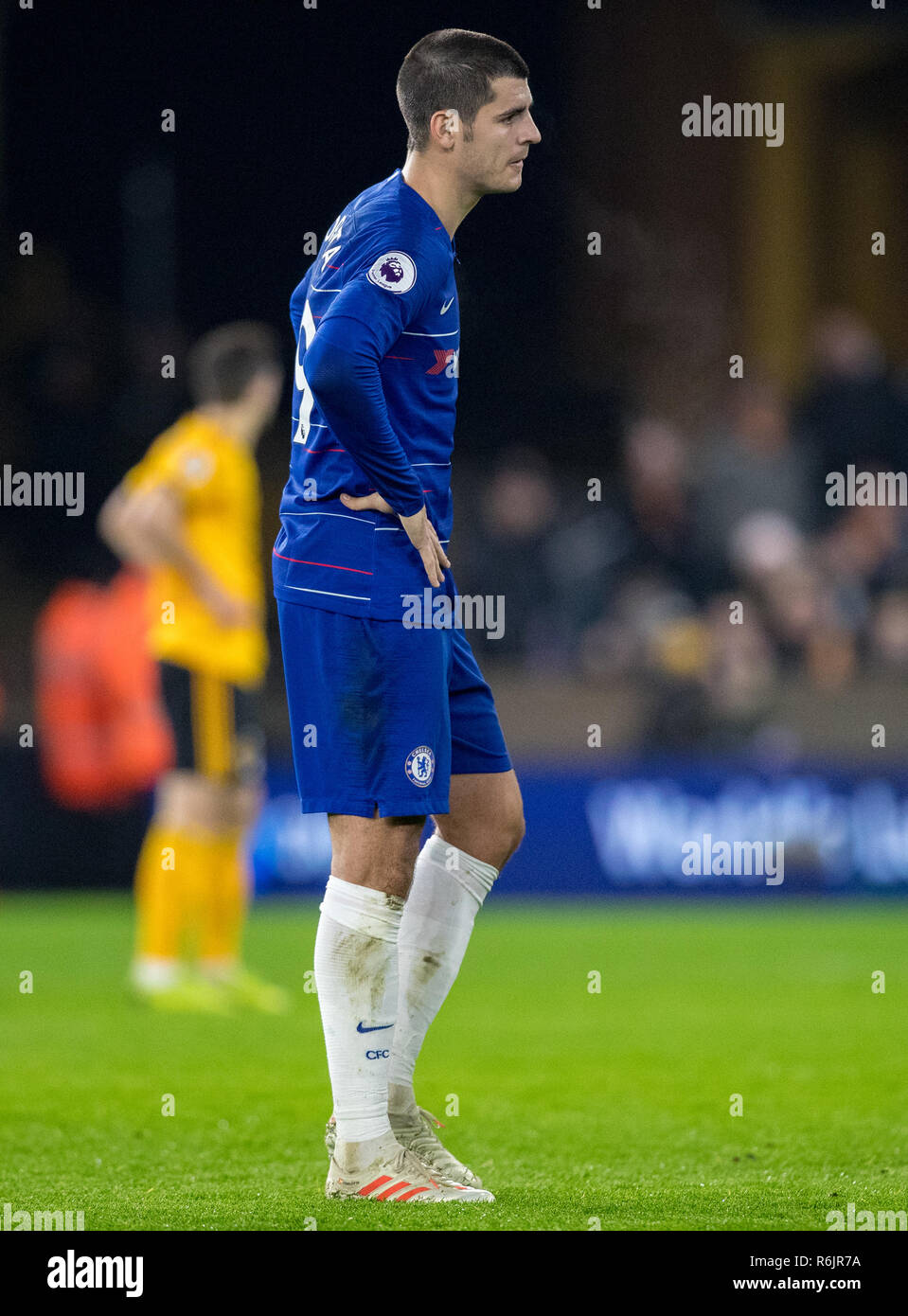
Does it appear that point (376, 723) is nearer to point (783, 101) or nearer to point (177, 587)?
point (177, 587)

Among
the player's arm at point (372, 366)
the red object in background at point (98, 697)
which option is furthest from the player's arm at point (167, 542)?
the red object in background at point (98, 697)

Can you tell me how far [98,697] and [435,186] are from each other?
802 cm

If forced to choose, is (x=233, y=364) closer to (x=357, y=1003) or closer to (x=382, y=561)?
(x=382, y=561)

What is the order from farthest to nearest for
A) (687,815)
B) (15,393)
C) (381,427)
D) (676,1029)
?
(15,393)
(687,815)
(676,1029)
(381,427)

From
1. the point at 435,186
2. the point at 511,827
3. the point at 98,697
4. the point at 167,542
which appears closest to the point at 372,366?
the point at 435,186

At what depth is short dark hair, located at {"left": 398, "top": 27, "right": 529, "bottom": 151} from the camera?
382 centimetres

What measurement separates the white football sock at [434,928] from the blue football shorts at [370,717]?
0.34 meters

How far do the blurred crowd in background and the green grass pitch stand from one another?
2618 mm

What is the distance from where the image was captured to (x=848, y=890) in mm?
10547

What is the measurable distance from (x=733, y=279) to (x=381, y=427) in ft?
39.0

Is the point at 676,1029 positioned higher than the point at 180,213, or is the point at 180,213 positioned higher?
the point at 180,213

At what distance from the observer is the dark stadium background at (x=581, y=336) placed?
36.7 feet

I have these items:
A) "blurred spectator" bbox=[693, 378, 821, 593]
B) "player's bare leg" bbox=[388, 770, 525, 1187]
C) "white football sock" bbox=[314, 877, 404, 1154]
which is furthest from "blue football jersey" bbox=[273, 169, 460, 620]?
"blurred spectator" bbox=[693, 378, 821, 593]
